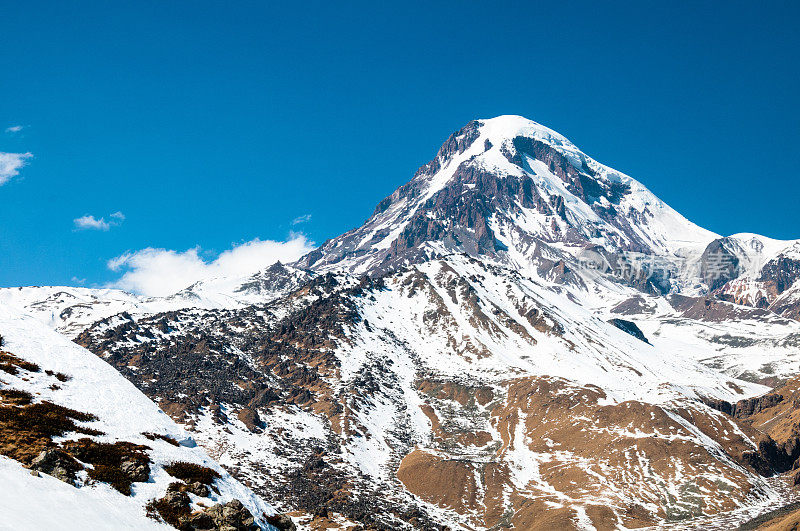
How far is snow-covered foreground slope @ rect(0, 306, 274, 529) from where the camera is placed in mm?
27719

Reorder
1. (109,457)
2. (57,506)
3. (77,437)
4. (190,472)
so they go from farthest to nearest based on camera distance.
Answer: (190,472)
(77,437)
(109,457)
(57,506)

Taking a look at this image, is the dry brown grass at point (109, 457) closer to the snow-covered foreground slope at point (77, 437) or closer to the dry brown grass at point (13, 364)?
the snow-covered foreground slope at point (77, 437)

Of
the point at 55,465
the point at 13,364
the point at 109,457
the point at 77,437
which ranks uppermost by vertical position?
the point at 13,364

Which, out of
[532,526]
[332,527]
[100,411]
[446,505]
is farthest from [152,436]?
[446,505]

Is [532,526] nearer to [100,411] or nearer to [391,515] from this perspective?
[391,515]

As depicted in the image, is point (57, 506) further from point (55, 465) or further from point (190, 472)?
point (190, 472)

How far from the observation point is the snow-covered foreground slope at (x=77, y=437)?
2772cm

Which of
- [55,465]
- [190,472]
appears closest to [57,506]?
[55,465]

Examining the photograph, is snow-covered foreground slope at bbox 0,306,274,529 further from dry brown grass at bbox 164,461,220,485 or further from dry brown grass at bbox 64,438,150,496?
dry brown grass at bbox 164,461,220,485

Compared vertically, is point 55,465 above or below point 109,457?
below

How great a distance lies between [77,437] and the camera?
1435 inches

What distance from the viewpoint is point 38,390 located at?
41.2m

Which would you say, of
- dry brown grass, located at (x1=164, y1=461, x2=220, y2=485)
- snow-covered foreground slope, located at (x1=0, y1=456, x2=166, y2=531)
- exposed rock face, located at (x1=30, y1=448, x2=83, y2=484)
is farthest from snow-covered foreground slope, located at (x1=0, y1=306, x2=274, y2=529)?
dry brown grass, located at (x1=164, y1=461, x2=220, y2=485)

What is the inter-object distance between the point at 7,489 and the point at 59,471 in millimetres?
3900
